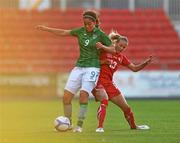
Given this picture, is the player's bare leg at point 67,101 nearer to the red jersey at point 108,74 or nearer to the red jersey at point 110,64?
the red jersey at point 108,74

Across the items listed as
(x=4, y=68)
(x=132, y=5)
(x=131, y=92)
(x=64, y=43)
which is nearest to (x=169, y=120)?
(x=131, y=92)

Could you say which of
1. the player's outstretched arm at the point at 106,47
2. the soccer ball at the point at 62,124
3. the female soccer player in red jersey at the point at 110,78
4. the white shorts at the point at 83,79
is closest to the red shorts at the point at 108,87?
the female soccer player in red jersey at the point at 110,78

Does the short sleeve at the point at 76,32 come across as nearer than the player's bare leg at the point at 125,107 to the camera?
Yes

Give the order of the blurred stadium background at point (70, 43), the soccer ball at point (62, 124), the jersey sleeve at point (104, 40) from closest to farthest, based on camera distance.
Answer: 1. the soccer ball at point (62, 124)
2. the jersey sleeve at point (104, 40)
3. the blurred stadium background at point (70, 43)

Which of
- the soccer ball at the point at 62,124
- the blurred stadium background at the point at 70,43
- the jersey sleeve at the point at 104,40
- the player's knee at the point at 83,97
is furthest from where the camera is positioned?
the blurred stadium background at the point at 70,43

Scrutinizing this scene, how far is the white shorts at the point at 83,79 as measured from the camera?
45.1 ft

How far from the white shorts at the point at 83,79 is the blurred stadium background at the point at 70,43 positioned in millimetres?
18811

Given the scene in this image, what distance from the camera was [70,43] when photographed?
37812 millimetres

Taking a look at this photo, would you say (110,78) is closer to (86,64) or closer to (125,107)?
(125,107)

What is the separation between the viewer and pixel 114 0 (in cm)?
3988

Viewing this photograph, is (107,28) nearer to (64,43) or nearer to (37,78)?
(64,43)

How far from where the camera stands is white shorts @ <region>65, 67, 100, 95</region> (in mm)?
13742

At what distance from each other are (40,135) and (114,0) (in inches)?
1080

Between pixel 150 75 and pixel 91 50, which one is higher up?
pixel 91 50
